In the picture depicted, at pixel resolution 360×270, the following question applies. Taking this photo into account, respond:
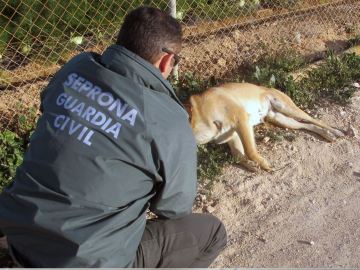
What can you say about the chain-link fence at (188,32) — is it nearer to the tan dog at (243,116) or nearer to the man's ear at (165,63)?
the tan dog at (243,116)

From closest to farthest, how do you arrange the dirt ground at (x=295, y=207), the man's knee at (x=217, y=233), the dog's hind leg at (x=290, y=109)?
the man's knee at (x=217, y=233), the dirt ground at (x=295, y=207), the dog's hind leg at (x=290, y=109)

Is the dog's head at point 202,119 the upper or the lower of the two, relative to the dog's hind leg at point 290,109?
lower

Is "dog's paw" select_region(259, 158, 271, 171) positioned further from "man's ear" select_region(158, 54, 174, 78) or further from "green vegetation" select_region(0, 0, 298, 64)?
"man's ear" select_region(158, 54, 174, 78)

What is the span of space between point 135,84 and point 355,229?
2.64 metres

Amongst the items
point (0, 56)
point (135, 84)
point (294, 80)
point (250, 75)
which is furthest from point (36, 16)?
point (135, 84)

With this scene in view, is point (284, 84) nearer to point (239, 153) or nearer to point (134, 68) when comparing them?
point (239, 153)

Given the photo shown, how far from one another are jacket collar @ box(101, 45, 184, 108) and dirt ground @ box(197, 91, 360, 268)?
1852 mm

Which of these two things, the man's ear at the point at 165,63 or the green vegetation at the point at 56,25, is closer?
the man's ear at the point at 165,63

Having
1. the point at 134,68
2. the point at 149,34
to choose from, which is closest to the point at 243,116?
the point at 149,34

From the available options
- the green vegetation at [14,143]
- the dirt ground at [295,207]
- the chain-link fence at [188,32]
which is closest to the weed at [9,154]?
the green vegetation at [14,143]

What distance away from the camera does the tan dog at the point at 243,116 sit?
5191 millimetres

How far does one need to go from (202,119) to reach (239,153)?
0.56 m

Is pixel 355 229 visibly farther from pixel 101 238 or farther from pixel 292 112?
pixel 101 238

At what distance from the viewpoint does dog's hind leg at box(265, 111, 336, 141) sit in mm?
5446
